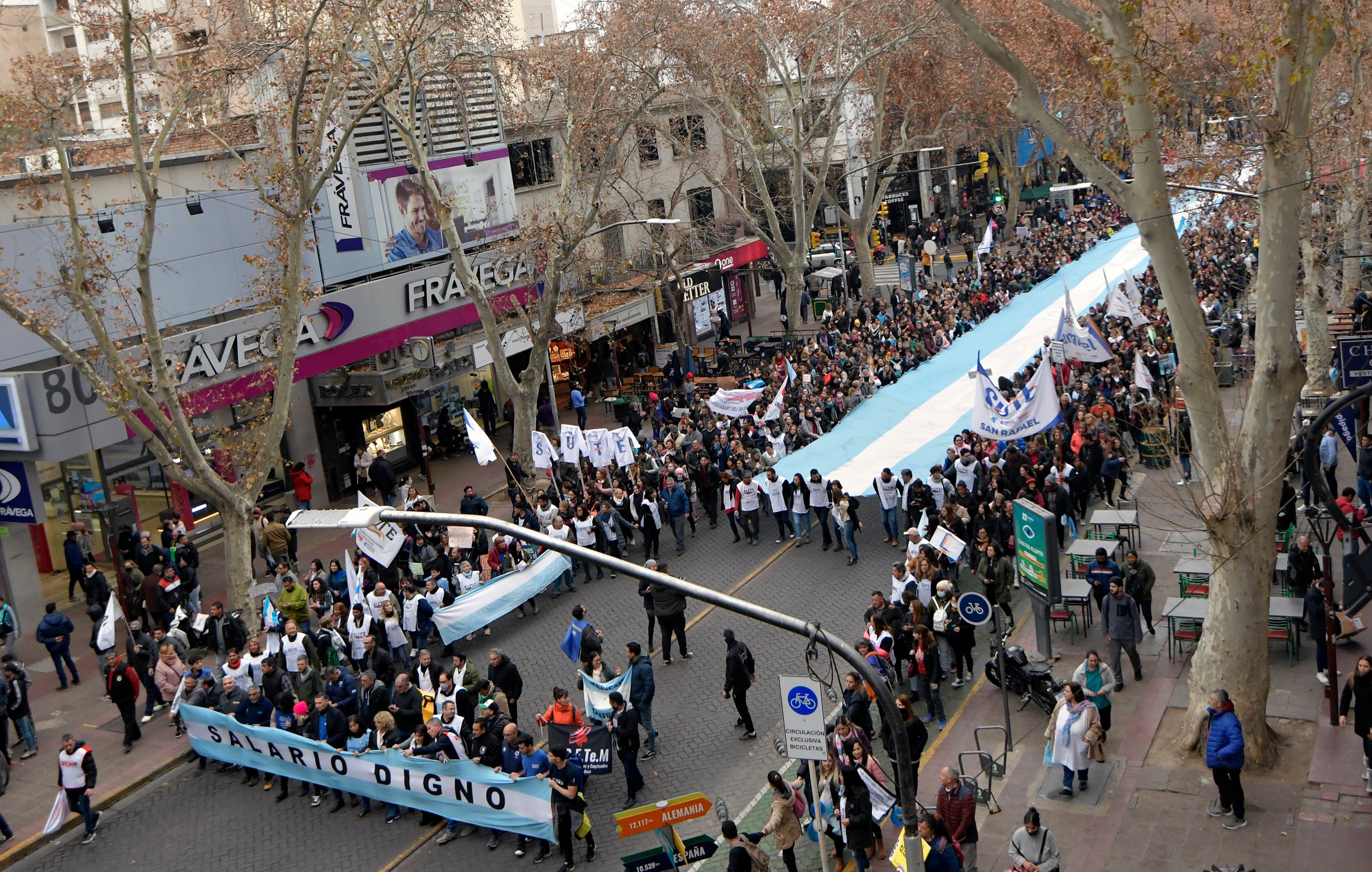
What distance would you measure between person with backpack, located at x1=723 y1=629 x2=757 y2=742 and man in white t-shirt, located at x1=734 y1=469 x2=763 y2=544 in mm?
6955

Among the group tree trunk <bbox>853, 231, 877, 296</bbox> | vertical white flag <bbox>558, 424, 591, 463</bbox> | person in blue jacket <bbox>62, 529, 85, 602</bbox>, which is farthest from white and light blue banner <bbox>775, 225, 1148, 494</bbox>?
person in blue jacket <bbox>62, 529, 85, 602</bbox>

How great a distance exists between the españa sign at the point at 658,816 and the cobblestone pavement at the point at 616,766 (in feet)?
8.60

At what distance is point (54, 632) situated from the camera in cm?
1889

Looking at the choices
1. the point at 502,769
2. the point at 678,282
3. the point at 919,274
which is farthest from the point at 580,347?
the point at 502,769

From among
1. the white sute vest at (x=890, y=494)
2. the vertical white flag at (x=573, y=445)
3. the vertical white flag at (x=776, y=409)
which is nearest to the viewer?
the white sute vest at (x=890, y=494)

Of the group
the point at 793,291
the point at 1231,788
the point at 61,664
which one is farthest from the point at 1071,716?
the point at 793,291

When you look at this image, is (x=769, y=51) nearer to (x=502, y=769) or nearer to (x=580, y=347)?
(x=580, y=347)

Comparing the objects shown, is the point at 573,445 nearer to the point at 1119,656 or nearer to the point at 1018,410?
the point at 1018,410

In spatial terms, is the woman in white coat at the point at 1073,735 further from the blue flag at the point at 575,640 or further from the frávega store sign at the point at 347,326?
the frávega store sign at the point at 347,326

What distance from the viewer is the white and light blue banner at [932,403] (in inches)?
899

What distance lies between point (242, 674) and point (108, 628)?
119 inches

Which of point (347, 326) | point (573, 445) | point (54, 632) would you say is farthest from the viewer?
point (347, 326)

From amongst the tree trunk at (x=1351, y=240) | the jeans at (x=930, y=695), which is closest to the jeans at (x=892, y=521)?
the jeans at (x=930, y=695)

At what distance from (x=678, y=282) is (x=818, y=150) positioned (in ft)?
75.8
